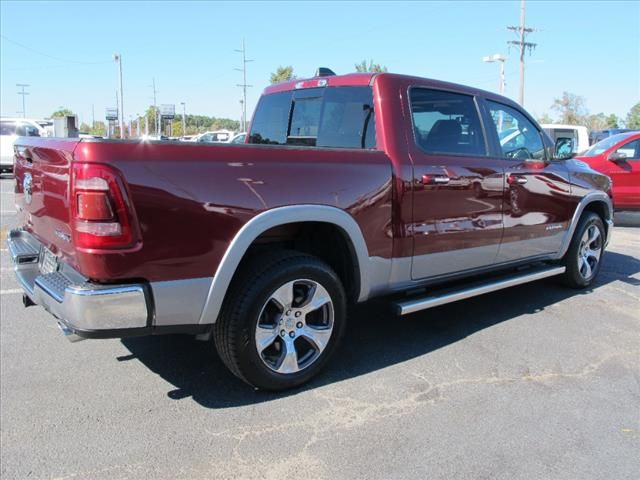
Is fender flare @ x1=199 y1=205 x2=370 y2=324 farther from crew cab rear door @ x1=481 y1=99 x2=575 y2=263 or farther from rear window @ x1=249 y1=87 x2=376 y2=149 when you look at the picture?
crew cab rear door @ x1=481 y1=99 x2=575 y2=263

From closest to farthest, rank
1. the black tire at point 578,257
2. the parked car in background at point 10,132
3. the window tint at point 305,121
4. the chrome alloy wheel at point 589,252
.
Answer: the window tint at point 305,121
the black tire at point 578,257
the chrome alloy wheel at point 589,252
the parked car in background at point 10,132

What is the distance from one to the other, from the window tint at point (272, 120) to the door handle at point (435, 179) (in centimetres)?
133

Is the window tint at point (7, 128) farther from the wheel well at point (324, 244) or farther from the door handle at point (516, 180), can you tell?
the door handle at point (516, 180)

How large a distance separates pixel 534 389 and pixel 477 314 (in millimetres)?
1439

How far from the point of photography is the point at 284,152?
3.08 meters

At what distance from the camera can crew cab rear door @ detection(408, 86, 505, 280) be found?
12.5 ft

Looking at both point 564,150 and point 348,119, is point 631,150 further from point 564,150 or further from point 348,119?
point 348,119

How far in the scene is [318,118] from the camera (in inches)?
167

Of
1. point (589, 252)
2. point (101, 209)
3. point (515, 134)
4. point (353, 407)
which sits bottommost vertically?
point (353, 407)

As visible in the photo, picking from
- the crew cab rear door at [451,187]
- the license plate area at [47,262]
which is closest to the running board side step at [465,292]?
the crew cab rear door at [451,187]

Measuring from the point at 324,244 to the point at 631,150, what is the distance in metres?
8.77

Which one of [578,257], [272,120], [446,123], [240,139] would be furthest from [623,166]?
[272,120]

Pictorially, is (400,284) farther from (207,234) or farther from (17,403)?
(17,403)

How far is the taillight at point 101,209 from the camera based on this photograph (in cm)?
253
